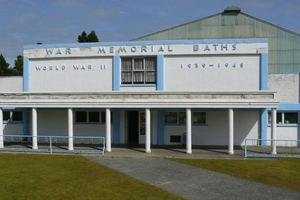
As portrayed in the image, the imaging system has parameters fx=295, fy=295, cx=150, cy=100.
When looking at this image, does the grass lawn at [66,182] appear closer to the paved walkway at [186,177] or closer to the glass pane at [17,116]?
the paved walkway at [186,177]

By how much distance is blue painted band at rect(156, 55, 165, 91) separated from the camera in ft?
60.0

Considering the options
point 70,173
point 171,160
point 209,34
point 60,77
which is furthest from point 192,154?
point 209,34

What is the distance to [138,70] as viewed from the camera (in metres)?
18.8

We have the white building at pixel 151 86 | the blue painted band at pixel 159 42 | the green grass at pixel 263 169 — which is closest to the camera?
the green grass at pixel 263 169

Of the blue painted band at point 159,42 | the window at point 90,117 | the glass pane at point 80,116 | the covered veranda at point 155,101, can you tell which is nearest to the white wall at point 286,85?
the blue painted band at point 159,42

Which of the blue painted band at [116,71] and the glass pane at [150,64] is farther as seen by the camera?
the blue painted band at [116,71]

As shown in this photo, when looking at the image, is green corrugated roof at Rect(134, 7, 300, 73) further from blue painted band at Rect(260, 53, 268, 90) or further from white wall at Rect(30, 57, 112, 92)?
white wall at Rect(30, 57, 112, 92)

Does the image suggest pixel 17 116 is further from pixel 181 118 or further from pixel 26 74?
pixel 181 118

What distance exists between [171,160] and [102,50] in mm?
8819

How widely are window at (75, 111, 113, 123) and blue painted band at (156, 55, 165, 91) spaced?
4.11 metres

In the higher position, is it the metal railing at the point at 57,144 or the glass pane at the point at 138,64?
the glass pane at the point at 138,64

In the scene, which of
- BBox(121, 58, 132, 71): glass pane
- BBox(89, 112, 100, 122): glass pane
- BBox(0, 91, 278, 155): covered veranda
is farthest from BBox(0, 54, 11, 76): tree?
BBox(121, 58, 132, 71): glass pane

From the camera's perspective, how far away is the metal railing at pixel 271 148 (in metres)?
14.4

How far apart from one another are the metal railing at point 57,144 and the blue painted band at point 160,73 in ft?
15.6
